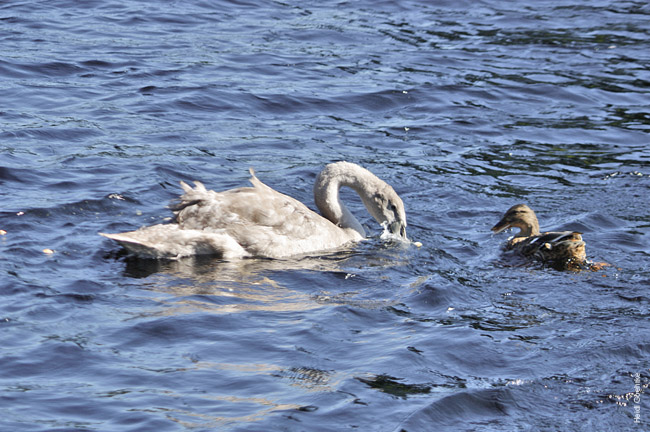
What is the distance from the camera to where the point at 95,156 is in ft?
39.0

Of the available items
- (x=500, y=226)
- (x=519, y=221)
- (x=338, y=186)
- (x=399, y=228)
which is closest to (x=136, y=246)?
(x=338, y=186)

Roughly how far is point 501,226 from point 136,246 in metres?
3.90

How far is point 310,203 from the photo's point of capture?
11727 millimetres

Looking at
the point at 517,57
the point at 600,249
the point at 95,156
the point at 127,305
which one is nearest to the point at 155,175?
the point at 95,156

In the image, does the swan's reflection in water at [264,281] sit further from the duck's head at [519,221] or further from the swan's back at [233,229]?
the duck's head at [519,221]

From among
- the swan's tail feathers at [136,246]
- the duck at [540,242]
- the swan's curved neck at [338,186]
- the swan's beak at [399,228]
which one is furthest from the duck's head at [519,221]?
the swan's tail feathers at [136,246]

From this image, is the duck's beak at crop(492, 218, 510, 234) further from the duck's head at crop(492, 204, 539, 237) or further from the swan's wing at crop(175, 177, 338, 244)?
the swan's wing at crop(175, 177, 338, 244)

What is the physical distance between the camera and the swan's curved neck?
11.0 m

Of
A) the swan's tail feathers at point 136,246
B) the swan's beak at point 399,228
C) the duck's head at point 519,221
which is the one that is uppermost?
the swan's tail feathers at point 136,246

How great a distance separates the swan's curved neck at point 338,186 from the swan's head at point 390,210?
0.12 metres

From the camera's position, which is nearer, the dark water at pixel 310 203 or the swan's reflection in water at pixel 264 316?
the swan's reflection in water at pixel 264 316

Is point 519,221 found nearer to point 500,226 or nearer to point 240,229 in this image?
point 500,226

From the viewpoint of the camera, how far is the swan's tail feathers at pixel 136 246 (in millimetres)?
9016

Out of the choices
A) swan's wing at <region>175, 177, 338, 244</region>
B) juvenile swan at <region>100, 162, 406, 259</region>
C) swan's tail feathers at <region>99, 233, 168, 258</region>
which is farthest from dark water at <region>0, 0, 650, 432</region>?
swan's wing at <region>175, 177, 338, 244</region>
